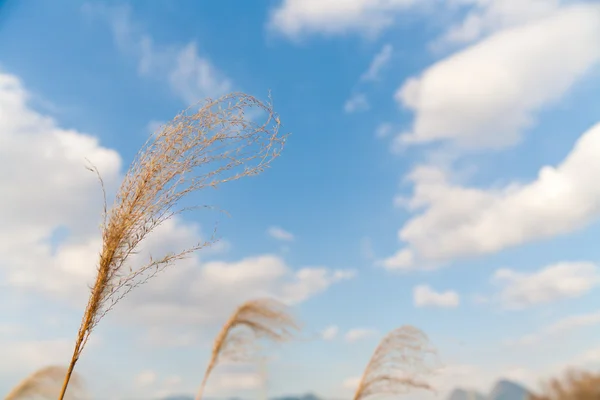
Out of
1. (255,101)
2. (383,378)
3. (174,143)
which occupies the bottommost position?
(383,378)

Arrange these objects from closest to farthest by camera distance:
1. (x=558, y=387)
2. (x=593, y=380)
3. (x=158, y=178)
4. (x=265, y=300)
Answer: (x=158, y=178) < (x=265, y=300) < (x=558, y=387) < (x=593, y=380)

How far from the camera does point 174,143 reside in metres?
3.37

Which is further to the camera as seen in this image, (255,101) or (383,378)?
(383,378)

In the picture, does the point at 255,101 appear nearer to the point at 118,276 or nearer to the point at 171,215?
the point at 171,215

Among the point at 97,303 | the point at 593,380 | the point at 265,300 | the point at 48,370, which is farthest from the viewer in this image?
the point at 593,380

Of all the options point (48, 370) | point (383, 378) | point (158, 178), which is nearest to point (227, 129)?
point (158, 178)

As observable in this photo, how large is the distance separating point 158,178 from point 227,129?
676 mm

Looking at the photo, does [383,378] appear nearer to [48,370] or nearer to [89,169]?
[89,169]

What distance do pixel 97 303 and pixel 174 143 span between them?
3.92ft

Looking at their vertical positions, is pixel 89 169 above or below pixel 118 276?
above

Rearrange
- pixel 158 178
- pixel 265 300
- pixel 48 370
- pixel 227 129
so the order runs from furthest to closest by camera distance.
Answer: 1. pixel 48 370
2. pixel 265 300
3. pixel 227 129
4. pixel 158 178

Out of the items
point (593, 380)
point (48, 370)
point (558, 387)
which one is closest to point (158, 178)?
point (48, 370)

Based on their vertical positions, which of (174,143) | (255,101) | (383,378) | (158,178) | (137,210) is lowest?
(383,378)

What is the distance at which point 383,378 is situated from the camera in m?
6.71
